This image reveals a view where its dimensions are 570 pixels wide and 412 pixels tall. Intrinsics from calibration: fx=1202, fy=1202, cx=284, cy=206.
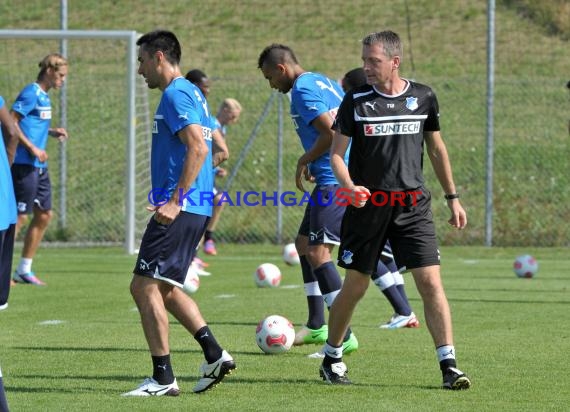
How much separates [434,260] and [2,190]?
2.56 metres

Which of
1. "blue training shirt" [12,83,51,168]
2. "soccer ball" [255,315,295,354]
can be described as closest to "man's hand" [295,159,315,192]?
"soccer ball" [255,315,295,354]

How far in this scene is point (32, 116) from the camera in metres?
13.3

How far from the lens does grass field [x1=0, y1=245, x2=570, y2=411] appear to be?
21.9 ft

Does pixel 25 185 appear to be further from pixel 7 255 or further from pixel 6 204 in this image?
pixel 6 204

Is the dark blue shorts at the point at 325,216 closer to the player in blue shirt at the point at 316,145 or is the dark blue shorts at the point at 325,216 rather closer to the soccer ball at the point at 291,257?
the player in blue shirt at the point at 316,145

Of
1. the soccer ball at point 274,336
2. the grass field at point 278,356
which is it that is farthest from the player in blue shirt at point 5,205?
the soccer ball at point 274,336

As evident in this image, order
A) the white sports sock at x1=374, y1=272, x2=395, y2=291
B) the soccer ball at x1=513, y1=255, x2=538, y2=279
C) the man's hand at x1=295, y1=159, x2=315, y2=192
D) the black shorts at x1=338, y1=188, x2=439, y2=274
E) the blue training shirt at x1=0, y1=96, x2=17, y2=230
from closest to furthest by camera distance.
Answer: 1. the blue training shirt at x1=0, y1=96, x2=17, y2=230
2. the black shorts at x1=338, y1=188, x2=439, y2=274
3. the man's hand at x1=295, y1=159, x2=315, y2=192
4. the white sports sock at x1=374, y1=272, x2=395, y2=291
5. the soccer ball at x1=513, y1=255, x2=538, y2=279

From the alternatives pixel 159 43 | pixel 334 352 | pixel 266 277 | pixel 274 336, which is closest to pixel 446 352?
pixel 334 352

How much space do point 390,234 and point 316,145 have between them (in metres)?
1.27

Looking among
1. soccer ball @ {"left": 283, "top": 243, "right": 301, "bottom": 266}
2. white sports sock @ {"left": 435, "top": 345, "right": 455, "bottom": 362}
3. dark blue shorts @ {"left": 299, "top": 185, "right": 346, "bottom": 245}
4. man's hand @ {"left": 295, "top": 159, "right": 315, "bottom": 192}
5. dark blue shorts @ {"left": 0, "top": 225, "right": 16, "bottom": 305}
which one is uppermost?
man's hand @ {"left": 295, "top": 159, "right": 315, "bottom": 192}

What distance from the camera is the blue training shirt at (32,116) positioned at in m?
13.2

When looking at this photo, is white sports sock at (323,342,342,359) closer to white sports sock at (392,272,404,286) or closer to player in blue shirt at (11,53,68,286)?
white sports sock at (392,272,404,286)

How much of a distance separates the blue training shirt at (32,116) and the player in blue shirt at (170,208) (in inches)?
254

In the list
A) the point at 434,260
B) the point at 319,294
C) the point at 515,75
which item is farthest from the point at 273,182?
the point at 434,260
